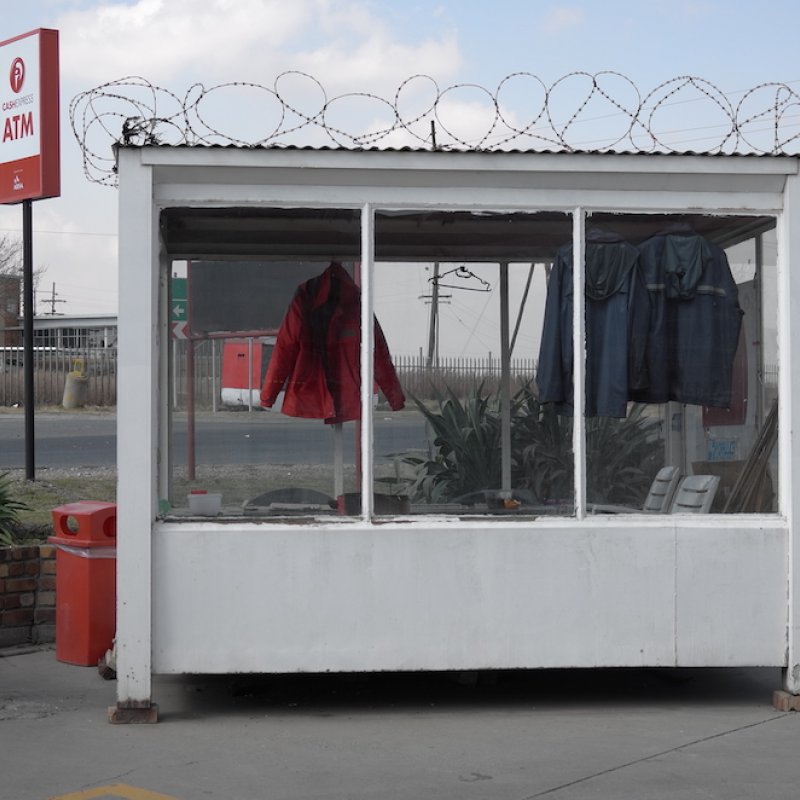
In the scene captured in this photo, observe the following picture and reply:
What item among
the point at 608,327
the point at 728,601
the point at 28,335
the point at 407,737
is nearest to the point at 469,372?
the point at 608,327

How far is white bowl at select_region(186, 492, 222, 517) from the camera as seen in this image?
23.8ft

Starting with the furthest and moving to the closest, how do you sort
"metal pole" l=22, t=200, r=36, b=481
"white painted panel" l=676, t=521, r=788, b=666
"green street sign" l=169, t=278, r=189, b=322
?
1. "metal pole" l=22, t=200, r=36, b=481
2. "green street sign" l=169, t=278, r=189, b=322
3. "white painted panel" l=676, t=521, r=788, b=666

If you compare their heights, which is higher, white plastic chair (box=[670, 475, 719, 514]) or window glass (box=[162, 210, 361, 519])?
window glass (box=[162, 210, 361, 519])

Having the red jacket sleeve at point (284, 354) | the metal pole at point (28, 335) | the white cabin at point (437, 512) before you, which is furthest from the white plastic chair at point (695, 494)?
the metal pole at point (28, 335)

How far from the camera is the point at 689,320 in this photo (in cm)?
746

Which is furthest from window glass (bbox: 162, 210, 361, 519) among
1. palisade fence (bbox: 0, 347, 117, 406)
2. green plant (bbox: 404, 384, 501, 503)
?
palisade fence (bbox: 0, 347, 117, 406)

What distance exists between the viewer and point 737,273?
754 centimetres

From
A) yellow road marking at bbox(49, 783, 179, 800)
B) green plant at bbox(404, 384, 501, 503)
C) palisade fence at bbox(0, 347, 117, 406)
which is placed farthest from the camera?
palisade fence at bbox(0, 347, 117, 406)

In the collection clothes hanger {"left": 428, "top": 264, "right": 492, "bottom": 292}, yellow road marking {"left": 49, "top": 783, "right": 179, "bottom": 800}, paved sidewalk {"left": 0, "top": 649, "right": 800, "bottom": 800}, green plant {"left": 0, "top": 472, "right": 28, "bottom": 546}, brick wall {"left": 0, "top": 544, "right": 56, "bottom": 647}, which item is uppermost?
A: clothes hanger {"left": 428, "top": 264, "right": 492, "bottom": 292}

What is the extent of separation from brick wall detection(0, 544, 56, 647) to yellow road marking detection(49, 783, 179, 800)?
11.2 ft

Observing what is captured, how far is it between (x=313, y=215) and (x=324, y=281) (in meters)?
0.69

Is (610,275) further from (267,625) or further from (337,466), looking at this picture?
(267,625)

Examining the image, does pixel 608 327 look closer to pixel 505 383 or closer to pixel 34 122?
pixel 505 383

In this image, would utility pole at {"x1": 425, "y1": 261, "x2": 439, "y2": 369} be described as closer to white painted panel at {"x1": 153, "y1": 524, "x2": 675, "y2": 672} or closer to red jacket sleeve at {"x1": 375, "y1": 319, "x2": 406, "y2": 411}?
red jacket sleeve at {"x1": 375, "y1": 319, "x2": 406, "y2": 411}
